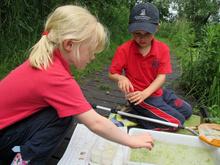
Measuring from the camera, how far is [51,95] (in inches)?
65.0

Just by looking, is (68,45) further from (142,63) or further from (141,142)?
(142,63)

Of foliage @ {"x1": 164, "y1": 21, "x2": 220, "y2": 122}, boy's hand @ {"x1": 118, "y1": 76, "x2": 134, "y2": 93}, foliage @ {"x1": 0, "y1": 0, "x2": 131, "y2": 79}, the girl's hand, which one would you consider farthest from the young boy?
foliage @ {"x1": 0, "y1": 0, "x2": 131, "y2": 79}

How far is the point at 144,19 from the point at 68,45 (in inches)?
44.6

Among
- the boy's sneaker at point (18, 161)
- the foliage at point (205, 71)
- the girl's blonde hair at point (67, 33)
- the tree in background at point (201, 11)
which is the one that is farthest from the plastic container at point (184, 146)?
the tree in background at point (201, 11)

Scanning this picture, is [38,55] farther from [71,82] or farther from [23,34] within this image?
[23,34]

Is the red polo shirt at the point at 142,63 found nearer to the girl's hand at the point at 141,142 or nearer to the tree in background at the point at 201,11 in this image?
the girl's hand at the point at 141,142

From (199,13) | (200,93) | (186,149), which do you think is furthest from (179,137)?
(199,13)

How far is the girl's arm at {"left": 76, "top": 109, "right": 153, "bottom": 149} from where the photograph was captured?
65.4 inches

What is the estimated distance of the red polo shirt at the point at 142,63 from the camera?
9.26ft

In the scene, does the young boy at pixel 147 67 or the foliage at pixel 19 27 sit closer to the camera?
the young boy at pixel 147 67

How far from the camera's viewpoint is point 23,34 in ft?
13.2

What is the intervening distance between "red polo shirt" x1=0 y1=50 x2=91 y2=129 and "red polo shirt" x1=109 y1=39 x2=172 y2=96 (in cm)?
111

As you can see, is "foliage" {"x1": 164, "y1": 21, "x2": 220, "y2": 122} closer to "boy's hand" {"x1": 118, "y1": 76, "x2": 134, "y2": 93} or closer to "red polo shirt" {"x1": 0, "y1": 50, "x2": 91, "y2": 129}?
"boy's hand" {"x1": 118, "y1": 76, "x2": 134, "y2": 93}

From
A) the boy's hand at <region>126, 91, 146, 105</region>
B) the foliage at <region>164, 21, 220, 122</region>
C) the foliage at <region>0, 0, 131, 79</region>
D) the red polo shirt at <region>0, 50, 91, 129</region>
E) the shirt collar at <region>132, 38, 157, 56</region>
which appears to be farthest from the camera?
the foliage at <region>0, 0, 131, 79</region>
